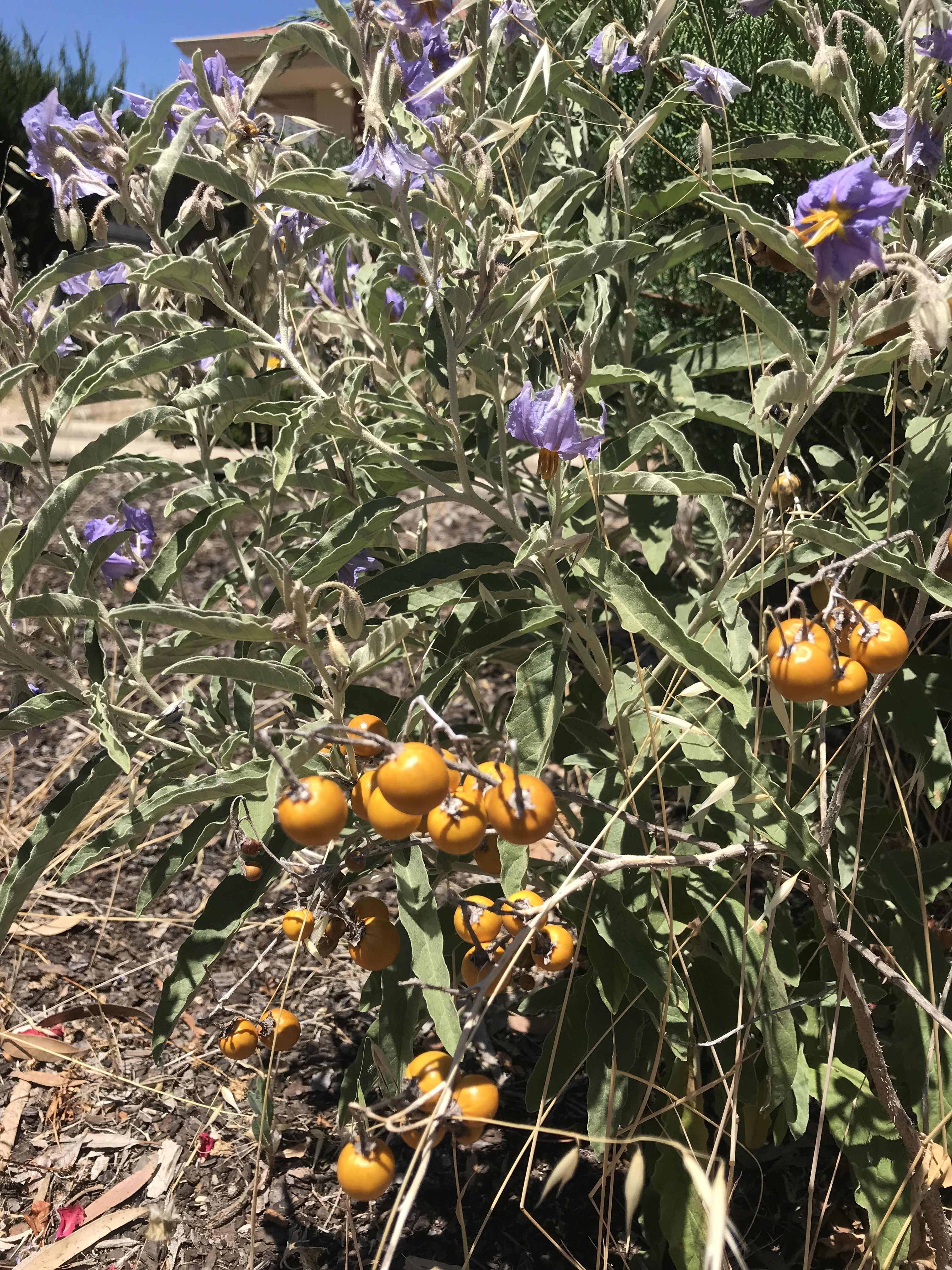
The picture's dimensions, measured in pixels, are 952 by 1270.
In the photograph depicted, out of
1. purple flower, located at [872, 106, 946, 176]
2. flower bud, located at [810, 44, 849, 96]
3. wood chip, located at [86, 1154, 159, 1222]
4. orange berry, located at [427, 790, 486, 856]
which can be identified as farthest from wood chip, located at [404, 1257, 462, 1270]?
flower bud, located at [810, 44, 849, 96]

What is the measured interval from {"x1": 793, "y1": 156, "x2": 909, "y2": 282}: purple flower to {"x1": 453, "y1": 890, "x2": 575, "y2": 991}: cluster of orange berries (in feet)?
2.95

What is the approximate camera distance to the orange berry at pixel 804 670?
117 cm

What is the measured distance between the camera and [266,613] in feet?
7.04

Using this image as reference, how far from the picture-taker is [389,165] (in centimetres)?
152

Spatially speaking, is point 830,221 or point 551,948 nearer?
point 830,221

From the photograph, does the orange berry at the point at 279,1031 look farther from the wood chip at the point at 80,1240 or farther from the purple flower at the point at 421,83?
the purple flower at the point at 421,83

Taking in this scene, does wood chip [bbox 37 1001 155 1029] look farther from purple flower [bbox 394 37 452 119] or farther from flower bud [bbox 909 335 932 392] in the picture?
flower bud [bbox 909 335 932 392]

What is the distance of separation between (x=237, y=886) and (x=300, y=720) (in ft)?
1.03

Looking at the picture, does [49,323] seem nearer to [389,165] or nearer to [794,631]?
[389,165]

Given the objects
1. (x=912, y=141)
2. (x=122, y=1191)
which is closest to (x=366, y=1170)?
(x=122, y=1191)

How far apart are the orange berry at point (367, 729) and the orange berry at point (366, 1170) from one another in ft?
1.67

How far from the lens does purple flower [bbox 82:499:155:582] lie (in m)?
2.35

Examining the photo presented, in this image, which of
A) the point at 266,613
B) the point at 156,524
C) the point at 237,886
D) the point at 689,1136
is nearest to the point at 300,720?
the point at 237,886

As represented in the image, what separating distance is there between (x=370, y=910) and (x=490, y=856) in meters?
0.21
